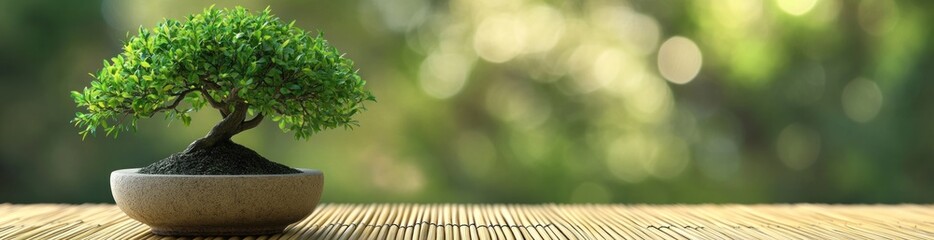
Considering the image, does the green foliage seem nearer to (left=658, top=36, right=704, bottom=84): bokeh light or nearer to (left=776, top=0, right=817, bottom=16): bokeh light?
(left=658, top=36, right=704, bottom=84): bokeh light

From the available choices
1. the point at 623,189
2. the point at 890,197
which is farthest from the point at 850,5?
the point at 623,189

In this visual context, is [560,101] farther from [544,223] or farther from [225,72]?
[225,72]

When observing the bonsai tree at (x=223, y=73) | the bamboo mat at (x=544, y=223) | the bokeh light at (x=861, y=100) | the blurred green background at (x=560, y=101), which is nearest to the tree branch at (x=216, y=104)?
the bonsai tree at (x=223, y=73)

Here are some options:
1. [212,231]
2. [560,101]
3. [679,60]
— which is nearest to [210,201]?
[212,231]

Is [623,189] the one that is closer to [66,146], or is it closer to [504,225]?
[504,225]

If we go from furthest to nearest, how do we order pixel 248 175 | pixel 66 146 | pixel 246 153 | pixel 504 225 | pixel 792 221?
pixel 66 146
pixel 792 221
pixel 504 225
pixel 246 153
pixel 248 175

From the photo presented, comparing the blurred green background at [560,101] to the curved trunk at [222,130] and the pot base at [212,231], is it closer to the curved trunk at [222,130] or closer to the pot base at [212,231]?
the curved trunk at [222,130]
